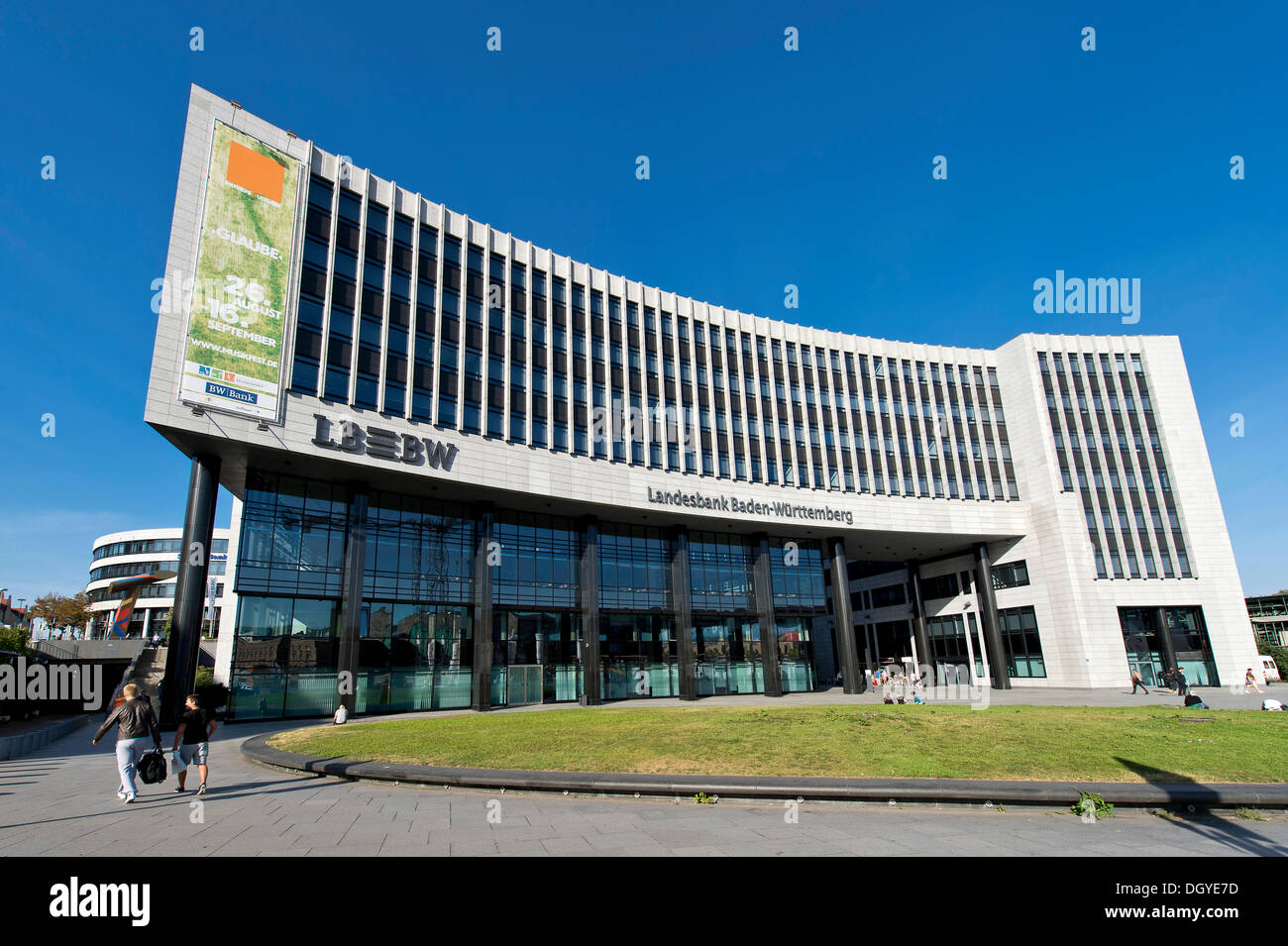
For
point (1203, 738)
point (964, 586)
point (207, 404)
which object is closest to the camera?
point (1203, 738)

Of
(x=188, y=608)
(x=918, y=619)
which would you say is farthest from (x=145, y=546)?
(x=918, y=619)

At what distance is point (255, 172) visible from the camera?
34156 mm

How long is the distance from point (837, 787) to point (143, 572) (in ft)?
421

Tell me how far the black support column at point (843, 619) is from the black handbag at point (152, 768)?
156 feet

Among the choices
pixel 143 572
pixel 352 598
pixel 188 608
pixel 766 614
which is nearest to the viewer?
pixel 188 608

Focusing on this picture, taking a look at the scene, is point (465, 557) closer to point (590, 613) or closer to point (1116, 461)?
point (590, 613)

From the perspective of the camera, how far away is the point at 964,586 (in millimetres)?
64250

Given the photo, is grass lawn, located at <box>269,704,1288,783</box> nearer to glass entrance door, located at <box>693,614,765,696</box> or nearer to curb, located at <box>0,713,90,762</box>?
curb, located at <box>0,713,90,762</box>

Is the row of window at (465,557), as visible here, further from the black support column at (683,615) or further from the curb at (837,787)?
the curb at (837,787)

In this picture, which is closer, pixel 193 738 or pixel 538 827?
pixel 538 827
